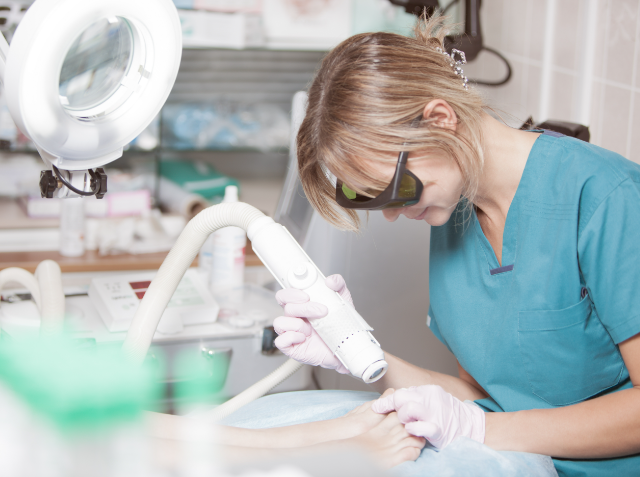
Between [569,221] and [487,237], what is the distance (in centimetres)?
21

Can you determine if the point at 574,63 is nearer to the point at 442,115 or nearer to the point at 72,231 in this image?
the point at 442,115

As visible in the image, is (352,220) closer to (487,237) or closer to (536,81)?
(487,237)

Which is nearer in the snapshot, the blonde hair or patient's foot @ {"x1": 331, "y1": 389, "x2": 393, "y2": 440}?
the blonde hair

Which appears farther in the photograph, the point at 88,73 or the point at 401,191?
the point at 401,191

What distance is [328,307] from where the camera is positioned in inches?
38.6

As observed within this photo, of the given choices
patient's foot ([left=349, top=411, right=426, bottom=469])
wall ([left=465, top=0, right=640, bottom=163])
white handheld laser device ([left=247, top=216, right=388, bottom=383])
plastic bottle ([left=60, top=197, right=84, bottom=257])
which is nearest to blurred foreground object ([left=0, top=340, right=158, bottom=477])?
white handheld laser device ([left=247, top=216, right=388, bottom=383])

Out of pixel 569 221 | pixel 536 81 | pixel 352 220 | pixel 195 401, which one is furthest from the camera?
pixel 536 81

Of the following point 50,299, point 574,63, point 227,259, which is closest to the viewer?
point 50,299

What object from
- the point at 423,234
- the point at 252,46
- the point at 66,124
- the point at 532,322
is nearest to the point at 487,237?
the point at 532,322

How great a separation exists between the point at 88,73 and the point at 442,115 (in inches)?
20.6

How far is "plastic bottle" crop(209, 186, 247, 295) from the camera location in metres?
1.56

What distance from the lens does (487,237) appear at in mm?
1198

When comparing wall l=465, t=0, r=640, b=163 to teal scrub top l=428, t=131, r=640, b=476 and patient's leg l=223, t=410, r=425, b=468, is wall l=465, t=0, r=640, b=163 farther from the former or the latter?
patient's leg l=223, t=410, r=425, b=468

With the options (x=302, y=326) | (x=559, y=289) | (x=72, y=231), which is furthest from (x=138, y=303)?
(x=559, y=289)
